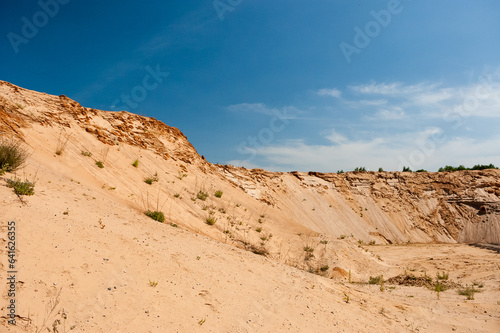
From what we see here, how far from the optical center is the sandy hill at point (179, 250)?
4426mm

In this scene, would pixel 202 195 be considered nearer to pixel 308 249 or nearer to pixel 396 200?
pixel 308 249

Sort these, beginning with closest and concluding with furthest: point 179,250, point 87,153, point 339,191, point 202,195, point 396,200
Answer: point 179,250 < point 87,153 < point 202,195 < point 339,191 < point 396,200

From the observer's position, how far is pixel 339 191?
2886 cm

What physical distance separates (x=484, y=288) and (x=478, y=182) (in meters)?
26.0

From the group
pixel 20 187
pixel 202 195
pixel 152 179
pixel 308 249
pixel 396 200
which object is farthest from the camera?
pixel 396 200

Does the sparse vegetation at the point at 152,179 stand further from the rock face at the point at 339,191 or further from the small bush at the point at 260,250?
the small bush at the point at 260,250

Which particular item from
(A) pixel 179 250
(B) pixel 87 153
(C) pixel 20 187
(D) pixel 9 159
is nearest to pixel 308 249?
(A) pixel 179 250

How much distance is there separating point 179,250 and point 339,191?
2423 cm

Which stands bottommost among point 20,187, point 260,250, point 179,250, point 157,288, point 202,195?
→ point 157,288

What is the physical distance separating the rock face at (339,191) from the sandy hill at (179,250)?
0.15 m

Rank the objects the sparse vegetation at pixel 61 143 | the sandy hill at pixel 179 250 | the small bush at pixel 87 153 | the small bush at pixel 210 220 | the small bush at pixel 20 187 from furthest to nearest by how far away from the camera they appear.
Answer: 1. the small bush at pixel 210 220
2. the small bush at pixel 87 153
3. the sparse vegetation at pixel 61 143
4. the small bush at pixel 20 187
5. the sandy hill at pixel 179 250

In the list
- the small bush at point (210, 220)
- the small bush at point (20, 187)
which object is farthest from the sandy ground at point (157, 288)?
the small bush at point (210, 220)

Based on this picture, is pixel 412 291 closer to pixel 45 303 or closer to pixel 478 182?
pixel 45 303

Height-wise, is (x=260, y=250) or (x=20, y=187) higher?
(x=20, y=187)
